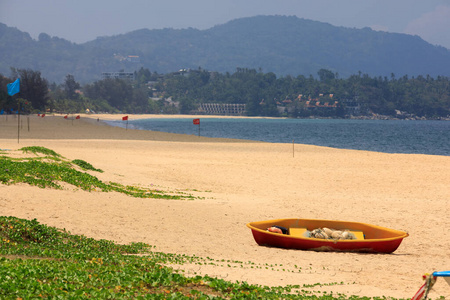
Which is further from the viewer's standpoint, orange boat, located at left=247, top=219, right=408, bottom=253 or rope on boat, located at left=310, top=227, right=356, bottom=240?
rope on boat, located at left=310, top=227, right=356, bottom=240

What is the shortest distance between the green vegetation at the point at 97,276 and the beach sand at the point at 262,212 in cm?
107

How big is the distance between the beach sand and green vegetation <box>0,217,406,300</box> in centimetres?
107

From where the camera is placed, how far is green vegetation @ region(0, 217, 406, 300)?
903cm

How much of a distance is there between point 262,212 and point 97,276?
1208 centimetres

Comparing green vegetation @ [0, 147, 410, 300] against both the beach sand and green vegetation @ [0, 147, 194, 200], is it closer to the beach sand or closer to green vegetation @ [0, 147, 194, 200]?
the beach sand

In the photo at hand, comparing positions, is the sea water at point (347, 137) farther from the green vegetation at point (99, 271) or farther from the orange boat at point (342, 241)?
the green vegetation at point (99, 271)

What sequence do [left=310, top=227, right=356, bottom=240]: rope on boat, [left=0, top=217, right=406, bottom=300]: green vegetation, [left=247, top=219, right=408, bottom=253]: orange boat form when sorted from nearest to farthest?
[left=0, top=217, right=406, bottom=300]: green vegetation < [left=247, top=219, right=408, bottom=253]: orange boat < [left=310, top=227, right=356, bottom=240]: rope on boat

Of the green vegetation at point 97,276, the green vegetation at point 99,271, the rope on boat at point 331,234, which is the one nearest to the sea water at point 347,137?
the rope on boat at point 331,234

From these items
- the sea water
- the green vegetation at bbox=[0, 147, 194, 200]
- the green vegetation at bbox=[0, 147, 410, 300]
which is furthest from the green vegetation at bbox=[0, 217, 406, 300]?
the sea water

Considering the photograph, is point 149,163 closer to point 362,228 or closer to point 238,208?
point 238,208

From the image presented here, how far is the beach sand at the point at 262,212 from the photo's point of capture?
13.3m

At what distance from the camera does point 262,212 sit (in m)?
21.6

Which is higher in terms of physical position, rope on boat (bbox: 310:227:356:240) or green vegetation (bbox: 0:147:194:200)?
green vegetation (bbox: 0:147:194:200)

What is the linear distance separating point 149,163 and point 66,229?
20356 millimetres
